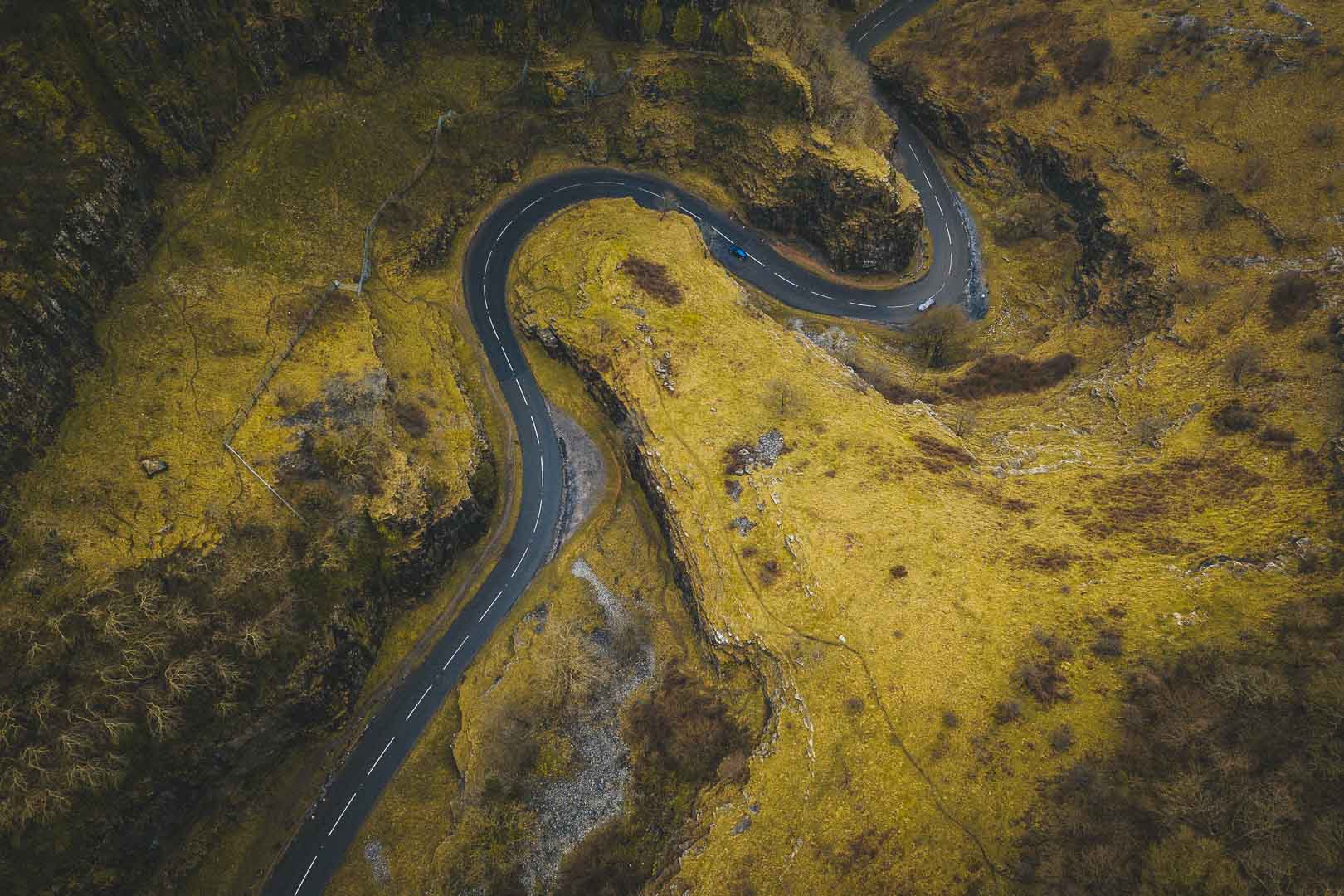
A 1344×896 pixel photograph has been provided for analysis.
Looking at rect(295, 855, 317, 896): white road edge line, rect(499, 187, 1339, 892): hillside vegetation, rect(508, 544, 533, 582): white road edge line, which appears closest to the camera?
rect(499, 187, 1339, 892): hillside vegetation

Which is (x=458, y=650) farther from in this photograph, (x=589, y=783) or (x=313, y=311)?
(x=313, y=311)

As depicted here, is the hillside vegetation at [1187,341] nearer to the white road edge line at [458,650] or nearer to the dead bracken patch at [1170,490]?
the dead bracken patch at [1170,490]

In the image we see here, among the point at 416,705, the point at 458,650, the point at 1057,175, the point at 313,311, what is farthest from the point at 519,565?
the point at 1057,175

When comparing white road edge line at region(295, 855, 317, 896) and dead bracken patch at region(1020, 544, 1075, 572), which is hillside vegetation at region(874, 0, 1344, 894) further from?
white road edge line at region(295, 855, 317, 896)

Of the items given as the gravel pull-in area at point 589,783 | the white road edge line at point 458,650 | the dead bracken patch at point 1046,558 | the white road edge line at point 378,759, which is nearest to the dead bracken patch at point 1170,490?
the dead bracken patch at point 1046,558

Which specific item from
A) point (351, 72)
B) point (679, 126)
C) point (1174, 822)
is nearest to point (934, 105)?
point (679, 126)

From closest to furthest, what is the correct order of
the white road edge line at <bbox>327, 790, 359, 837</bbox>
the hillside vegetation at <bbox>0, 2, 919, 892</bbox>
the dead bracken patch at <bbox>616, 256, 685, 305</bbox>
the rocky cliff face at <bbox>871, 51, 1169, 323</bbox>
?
the hillside vegetation at <bbox>0, 2, 919, 892</bbox>, the white road edge line at <bbox>327, 790, 359, 837</bbox>, the dead bracken patch at <bbox>616, 256, 685, 305</bbox>, the rocky cliff face at <bbox>871, 51, 1169, 323</bbox>

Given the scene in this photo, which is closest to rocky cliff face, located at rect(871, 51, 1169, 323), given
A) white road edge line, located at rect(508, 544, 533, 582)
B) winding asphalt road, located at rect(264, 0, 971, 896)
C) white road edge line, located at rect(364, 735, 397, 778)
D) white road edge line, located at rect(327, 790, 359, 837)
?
winding asphalt road, located at rect(264, 0, 971, 896)
